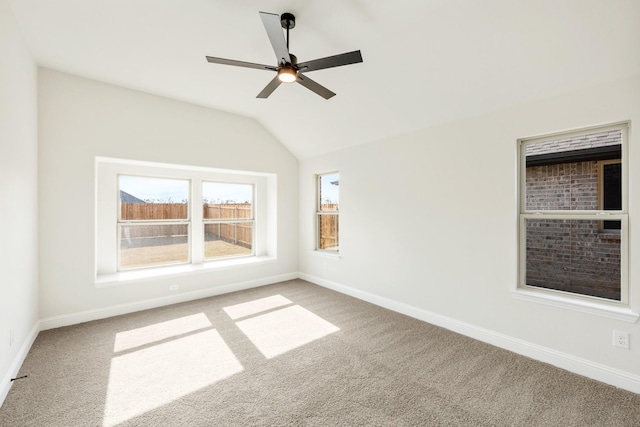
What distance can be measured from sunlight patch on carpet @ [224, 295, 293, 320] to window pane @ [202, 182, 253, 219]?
1728 mm

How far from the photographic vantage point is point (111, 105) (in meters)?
3.51

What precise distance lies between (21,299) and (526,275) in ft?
15.6

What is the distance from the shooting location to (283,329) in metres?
3.19

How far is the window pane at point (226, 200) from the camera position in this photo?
4.84 metres

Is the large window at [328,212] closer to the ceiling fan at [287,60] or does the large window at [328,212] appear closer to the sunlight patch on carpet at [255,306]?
the sunlight patch on carpet at [255,306]

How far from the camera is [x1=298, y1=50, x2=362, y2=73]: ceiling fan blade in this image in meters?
2.02

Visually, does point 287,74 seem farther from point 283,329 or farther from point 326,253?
point 326,253

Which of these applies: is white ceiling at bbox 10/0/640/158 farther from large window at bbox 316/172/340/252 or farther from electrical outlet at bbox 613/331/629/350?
electrical outlet at bbox 613/331/629/350

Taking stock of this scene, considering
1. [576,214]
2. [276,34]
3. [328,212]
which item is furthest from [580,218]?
[328,212]

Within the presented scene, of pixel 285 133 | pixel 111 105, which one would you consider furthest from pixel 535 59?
pixel 111 105

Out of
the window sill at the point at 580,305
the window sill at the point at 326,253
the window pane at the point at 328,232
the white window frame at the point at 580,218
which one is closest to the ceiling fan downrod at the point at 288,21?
the white window frame at the point at 580,218

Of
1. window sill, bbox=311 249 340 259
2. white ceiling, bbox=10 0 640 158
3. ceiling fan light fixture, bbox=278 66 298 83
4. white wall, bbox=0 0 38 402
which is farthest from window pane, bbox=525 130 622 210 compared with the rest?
white wall, bbox=0 0 38 402

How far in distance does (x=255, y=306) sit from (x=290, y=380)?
5.83 feet

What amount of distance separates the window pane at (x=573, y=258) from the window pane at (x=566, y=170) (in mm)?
233
